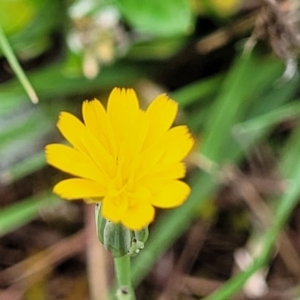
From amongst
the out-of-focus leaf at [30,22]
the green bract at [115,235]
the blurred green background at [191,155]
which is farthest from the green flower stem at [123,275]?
the out-of-focus leaf at [30,22]

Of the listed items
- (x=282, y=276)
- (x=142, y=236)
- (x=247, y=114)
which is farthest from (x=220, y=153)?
→ (x=142, y=236)

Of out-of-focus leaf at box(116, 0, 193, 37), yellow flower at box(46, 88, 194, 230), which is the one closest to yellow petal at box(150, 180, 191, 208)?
yellow flower at box(46, 88, 194, 230)

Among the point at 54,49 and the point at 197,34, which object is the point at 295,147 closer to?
the point at 197,34

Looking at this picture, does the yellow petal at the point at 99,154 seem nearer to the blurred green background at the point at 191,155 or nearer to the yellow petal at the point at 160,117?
the yellow petal at the point at 160,117

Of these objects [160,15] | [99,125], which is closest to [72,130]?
[99,125]

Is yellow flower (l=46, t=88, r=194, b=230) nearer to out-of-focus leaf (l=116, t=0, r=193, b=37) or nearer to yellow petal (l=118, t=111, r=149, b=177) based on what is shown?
yellow petal (l=118, t=111, r=149, b=177)

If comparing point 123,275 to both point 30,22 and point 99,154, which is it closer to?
point 99,154

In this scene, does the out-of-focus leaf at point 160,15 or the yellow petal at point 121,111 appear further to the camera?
the out-of-focus leaf at point 160,15
